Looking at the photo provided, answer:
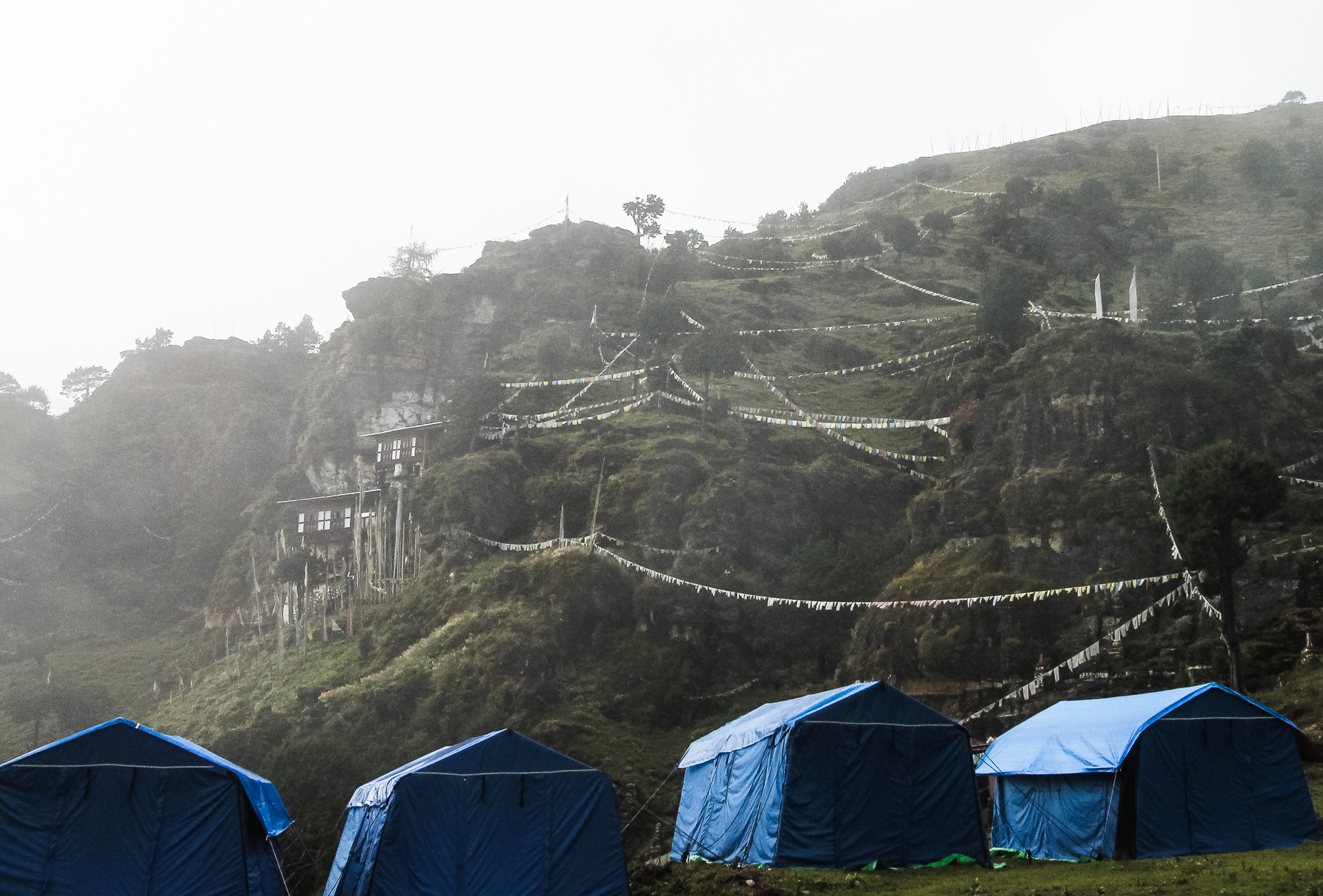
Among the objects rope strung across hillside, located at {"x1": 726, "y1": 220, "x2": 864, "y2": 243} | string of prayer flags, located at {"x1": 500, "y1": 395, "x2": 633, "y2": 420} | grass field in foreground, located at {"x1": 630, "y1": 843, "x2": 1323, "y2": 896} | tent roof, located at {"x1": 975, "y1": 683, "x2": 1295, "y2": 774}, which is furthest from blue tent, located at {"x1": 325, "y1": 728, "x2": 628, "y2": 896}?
rope strung across hillside, located at {"x1": 726, "y1": 220, "x2": 864, "y2": 243}

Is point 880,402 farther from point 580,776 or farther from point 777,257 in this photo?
point 580,776

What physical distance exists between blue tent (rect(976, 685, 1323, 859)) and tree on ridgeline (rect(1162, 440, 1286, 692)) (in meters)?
9.25

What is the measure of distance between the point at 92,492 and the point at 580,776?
60.2 metres

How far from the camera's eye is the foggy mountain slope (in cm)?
3100

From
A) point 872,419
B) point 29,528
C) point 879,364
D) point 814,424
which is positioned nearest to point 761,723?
point 872,419

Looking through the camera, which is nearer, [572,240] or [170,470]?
[170,470]

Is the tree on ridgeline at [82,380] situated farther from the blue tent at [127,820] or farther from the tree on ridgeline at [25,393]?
the blue tent at [127,820]

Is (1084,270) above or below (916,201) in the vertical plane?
below

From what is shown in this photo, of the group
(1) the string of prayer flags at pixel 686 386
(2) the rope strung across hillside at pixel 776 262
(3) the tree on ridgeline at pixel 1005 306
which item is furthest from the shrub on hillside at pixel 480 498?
(2) the rope strung across hillside at pixel 776 262

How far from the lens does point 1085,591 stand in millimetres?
27062

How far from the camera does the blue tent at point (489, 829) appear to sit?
1470 cm

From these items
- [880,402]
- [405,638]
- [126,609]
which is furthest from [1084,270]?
[126,609]

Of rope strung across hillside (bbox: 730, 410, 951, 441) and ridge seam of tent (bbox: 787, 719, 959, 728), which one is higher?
rope strung across hillside (bbox: 730, 410, 951, 441)

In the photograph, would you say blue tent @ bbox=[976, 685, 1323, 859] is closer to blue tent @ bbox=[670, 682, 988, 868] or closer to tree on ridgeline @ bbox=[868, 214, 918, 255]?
blue tent @ bbox=[670, 682, 988, 868]
